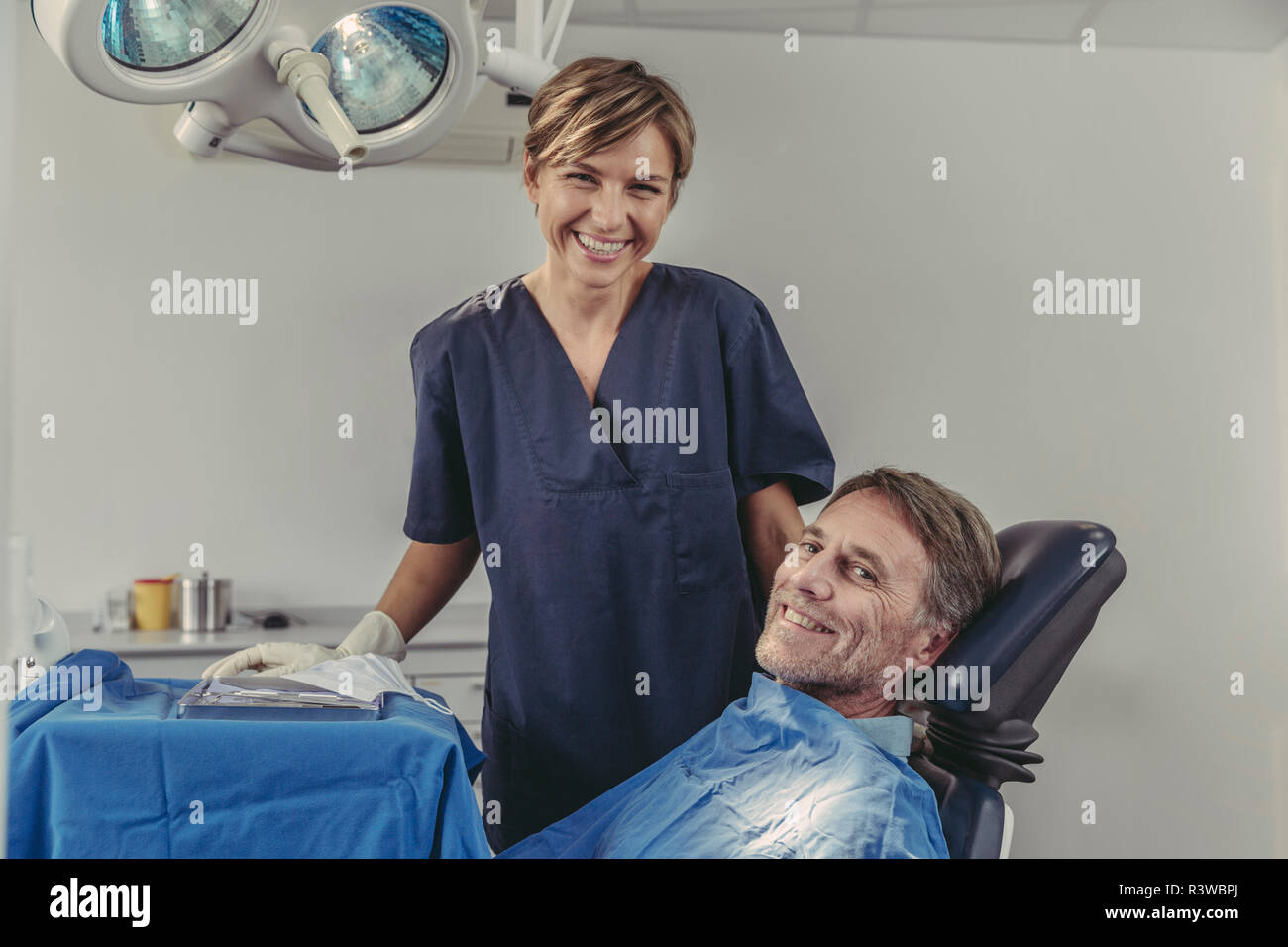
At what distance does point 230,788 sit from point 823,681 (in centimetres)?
75

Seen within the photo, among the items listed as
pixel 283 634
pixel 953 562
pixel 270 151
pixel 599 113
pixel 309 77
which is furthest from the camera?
pixel 283 634

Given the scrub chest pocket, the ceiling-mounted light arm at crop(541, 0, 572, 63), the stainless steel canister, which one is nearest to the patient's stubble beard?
the scrub chest pocket

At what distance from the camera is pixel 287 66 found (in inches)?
37.8

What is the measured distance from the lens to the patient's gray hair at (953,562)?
53.2 inches

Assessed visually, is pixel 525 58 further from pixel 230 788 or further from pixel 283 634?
pixel 283 634

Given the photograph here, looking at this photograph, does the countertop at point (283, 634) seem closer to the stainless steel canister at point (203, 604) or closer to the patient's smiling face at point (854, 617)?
the stainless steel canister at point (203, 604)

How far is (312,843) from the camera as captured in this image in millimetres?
1042

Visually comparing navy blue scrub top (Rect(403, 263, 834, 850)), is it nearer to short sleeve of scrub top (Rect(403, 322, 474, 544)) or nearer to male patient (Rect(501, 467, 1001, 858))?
short sleeve of scrub top (Rect(403, 322, 474, 544))

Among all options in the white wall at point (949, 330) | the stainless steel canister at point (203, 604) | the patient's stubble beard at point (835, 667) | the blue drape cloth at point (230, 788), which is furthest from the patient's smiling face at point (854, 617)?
the stainless steel canister at point (203, 604)

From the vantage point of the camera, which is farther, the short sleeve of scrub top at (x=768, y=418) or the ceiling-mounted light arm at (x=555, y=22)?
the short sleeve of scrub top at (x=768, y=418)

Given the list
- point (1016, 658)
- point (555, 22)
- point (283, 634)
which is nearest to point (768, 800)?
point (1016, 658)

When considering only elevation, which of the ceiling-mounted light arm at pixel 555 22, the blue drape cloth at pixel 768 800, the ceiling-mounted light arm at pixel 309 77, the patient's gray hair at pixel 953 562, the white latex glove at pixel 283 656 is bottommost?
the blue drape cloth at pixel 768 800

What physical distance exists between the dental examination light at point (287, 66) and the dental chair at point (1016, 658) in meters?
0.88

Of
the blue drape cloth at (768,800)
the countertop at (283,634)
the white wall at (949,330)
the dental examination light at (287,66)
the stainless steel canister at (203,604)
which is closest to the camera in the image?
the dental examination light at (287,66)
